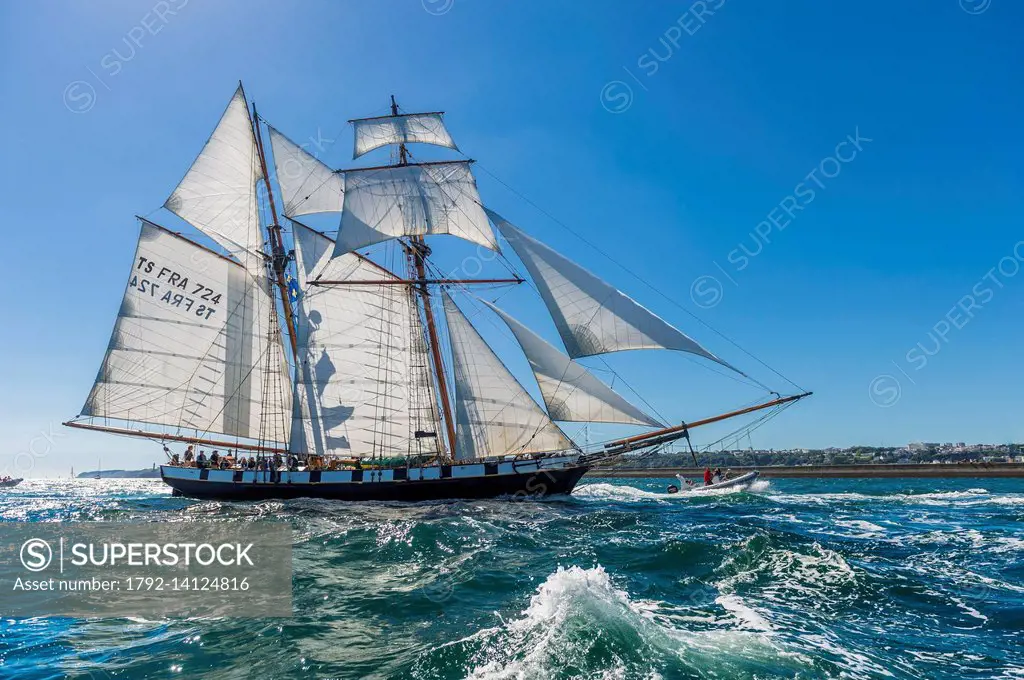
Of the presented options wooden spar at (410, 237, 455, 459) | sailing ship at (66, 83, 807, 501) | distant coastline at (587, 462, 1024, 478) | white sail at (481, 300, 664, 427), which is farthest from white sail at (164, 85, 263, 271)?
distant coastline at (587, 462, 1024, 478)

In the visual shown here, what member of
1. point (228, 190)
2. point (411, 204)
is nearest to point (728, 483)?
point (411, 204)

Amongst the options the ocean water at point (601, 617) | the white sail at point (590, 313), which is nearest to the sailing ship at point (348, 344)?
the white sail at point (590, 313)

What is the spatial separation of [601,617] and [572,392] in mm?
23725

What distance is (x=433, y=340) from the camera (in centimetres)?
4147

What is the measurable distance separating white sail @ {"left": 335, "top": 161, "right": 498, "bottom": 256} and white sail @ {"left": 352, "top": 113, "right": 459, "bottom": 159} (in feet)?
11.0

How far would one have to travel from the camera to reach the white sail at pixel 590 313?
30.6m

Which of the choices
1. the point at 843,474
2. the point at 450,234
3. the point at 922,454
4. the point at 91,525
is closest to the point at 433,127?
the point at 450,234

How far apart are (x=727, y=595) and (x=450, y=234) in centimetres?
3666

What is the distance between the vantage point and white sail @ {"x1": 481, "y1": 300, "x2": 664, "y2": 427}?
3241 cm

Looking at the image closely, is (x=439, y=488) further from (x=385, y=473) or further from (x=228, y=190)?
(x=228, y=190)

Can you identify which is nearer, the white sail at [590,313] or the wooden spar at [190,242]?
the white sail at [590,313]

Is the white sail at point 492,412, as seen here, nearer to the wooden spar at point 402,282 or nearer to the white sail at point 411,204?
the wooden spar at point 402,282

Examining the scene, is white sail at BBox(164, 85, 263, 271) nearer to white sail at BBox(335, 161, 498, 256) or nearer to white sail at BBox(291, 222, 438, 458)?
white sail at BBox(291, 222, 438, 458)

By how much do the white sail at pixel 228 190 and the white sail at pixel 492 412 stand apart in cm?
2381
